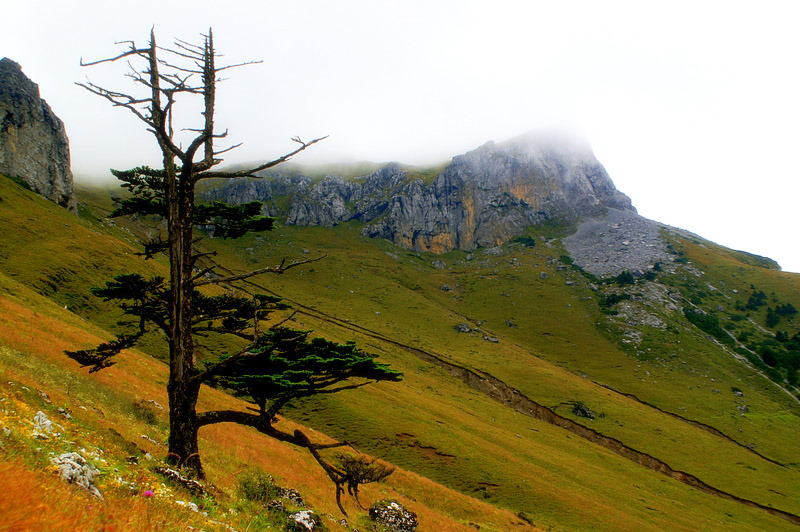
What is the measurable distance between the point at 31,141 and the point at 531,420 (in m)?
166

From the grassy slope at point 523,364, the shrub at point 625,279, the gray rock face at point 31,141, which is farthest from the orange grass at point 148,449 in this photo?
the shrub at point 625,279

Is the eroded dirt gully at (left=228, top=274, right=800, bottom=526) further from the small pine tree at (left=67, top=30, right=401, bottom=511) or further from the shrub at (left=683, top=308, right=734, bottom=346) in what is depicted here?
the shrub at (left=683, top=308, right=734, bottom=346)

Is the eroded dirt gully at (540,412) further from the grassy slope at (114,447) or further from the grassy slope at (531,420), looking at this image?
the grassy slope at (114,447)

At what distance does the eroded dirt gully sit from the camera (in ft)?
208

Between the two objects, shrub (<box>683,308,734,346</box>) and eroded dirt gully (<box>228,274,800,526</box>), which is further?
shrub (<box>683,308,734,346</box>)

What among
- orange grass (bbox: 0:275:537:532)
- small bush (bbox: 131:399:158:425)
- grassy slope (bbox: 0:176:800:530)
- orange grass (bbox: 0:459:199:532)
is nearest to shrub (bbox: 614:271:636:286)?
grassy slope (bbox: 0:176:800:530)

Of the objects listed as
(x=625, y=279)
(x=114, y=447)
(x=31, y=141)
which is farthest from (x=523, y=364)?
(x=31, y=141)

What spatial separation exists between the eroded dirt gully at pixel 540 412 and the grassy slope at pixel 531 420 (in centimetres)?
244

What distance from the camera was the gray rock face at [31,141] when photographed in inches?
4574

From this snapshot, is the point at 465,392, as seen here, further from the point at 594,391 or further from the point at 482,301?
the point at 482,301

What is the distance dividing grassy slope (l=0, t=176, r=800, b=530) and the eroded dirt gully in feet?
8.02

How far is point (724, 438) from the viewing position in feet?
277

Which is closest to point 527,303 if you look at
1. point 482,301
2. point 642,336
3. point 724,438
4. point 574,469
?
point 482,301

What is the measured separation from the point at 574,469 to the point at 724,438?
5560 cm
